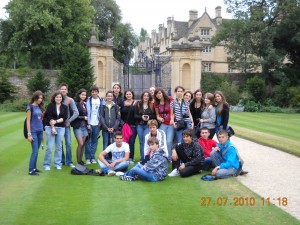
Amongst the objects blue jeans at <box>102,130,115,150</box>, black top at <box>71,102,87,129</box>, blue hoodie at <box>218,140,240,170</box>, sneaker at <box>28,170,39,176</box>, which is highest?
black top at <box>71,102,87,129</box>

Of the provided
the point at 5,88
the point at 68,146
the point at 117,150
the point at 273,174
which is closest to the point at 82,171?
the point at 117,150

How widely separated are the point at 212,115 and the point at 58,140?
3728 millimetres

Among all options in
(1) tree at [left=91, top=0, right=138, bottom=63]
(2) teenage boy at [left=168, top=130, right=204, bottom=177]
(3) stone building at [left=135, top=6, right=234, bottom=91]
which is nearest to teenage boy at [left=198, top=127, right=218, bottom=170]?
(2) teenage boy at [left=168, top=130, right=204, bottom=177]

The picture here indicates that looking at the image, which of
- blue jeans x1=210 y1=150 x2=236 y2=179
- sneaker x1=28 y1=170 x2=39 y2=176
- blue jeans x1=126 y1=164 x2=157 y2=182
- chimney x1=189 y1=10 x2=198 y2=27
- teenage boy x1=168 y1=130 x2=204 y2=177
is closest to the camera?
blue jeans x1=126 y1=164 x2=157 y2=182

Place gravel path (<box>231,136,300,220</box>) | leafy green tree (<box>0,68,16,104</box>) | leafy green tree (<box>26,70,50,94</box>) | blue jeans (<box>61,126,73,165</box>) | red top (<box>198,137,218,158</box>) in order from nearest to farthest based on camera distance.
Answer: gravel path (<box>231,136,300,220</box>), red top (<box>198,137,218,158</box>), blue jeans (<box>61,126,73,165</box>), leafy green tree (<box>26,70,50,94</box>), leafy green tree (<box>0,68,16,104</box>)

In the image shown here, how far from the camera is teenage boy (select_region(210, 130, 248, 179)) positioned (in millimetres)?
8107

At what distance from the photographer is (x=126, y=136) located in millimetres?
9648

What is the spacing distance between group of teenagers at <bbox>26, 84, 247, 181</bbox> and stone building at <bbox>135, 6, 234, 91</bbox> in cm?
1550

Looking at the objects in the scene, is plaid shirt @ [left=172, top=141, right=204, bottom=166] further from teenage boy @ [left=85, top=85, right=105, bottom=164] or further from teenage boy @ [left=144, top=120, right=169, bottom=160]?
teenage boy @ [left=85, top=85, right=105, bottom=164]

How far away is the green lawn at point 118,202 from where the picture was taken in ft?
18.0

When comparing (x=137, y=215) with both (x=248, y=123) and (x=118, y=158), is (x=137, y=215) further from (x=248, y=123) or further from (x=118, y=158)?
(x=248, y=123)

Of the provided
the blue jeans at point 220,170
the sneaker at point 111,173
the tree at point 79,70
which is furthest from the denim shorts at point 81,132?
the tree at point 79,70

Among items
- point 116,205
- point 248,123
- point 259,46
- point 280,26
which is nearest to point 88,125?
point 116,205

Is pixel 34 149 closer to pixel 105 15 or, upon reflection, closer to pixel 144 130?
pixel 144 130
